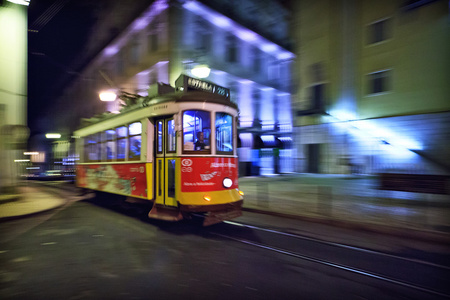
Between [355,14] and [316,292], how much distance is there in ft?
62.6

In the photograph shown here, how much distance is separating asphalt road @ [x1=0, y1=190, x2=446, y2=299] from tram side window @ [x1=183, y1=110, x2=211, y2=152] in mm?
2040

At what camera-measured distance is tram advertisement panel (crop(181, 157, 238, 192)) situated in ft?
21.5

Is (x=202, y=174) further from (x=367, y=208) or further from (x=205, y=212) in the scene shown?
(x=367, y=208)

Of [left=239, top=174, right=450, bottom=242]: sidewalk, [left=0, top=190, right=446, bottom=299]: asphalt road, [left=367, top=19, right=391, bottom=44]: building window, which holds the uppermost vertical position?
[left=367, top=19, right=391, bottom=44]: building window

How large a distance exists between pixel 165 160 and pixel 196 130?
3.58ft

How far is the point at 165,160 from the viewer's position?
7.02m

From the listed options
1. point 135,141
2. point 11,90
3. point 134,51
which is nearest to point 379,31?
point 134,51

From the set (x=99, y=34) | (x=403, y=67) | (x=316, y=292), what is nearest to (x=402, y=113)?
(x=403, y=67)

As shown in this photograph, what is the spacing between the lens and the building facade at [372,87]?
14.7 metres

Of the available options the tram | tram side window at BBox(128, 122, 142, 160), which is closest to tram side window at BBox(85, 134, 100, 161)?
the tram

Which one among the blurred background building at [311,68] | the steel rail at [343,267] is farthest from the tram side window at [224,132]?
the blurred background building at [311,68]

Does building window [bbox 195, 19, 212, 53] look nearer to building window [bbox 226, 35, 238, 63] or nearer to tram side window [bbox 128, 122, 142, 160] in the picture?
building window [bbox 226, 35, 238, 63]

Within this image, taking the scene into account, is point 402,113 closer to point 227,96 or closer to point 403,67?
point 403,67

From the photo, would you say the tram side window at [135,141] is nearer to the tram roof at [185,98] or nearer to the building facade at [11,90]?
the tram roof at [185,98]
